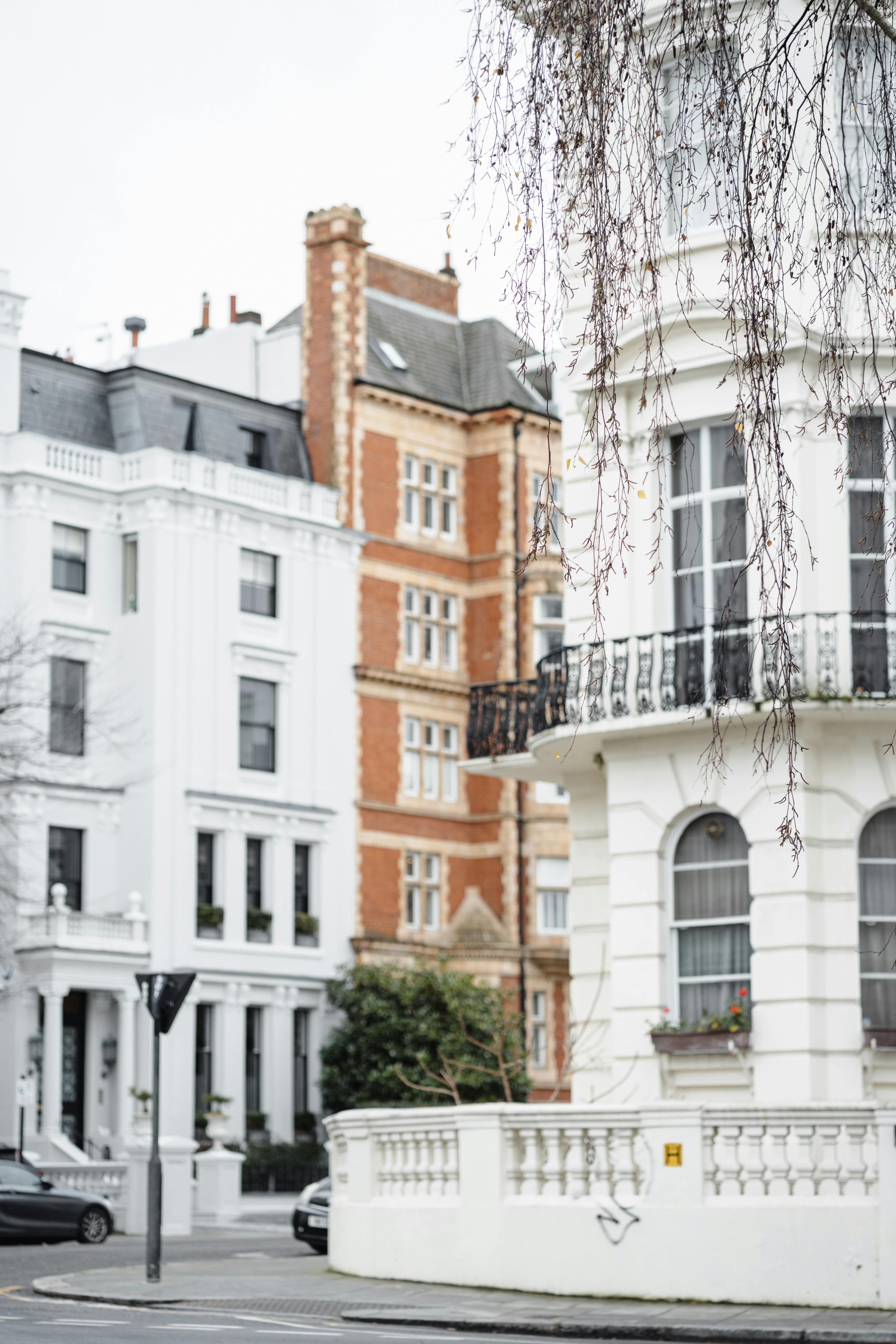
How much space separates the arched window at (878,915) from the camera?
2086 cm

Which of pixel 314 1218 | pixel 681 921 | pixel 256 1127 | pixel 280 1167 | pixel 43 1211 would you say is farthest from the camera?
pixel 256 1127

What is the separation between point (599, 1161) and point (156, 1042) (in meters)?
5.08

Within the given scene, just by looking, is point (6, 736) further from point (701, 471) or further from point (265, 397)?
point (701, 471)

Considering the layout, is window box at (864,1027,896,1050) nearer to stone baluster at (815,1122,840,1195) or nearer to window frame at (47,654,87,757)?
stone baluster at (815,1122,840,1195)

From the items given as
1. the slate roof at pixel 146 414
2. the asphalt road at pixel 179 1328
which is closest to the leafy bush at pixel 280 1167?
the slate roof at pixel 146 414

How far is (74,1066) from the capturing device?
146ft

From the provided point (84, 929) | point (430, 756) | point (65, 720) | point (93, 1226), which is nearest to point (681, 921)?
point (93, 1226)

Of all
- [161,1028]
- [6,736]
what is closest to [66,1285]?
[161,1028]

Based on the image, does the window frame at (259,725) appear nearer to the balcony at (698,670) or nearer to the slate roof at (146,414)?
the slate roof at (146,414)

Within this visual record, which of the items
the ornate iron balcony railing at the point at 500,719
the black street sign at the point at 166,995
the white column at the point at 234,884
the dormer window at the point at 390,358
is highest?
the dormer window at the point at 390,358

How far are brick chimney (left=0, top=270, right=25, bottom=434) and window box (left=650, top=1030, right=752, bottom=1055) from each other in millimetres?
28105

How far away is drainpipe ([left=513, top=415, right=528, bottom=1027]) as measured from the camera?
49438mm

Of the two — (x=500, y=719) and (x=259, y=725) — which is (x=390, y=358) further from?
(x=500, y=719)

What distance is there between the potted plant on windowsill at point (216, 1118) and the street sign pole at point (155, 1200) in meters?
20.4
